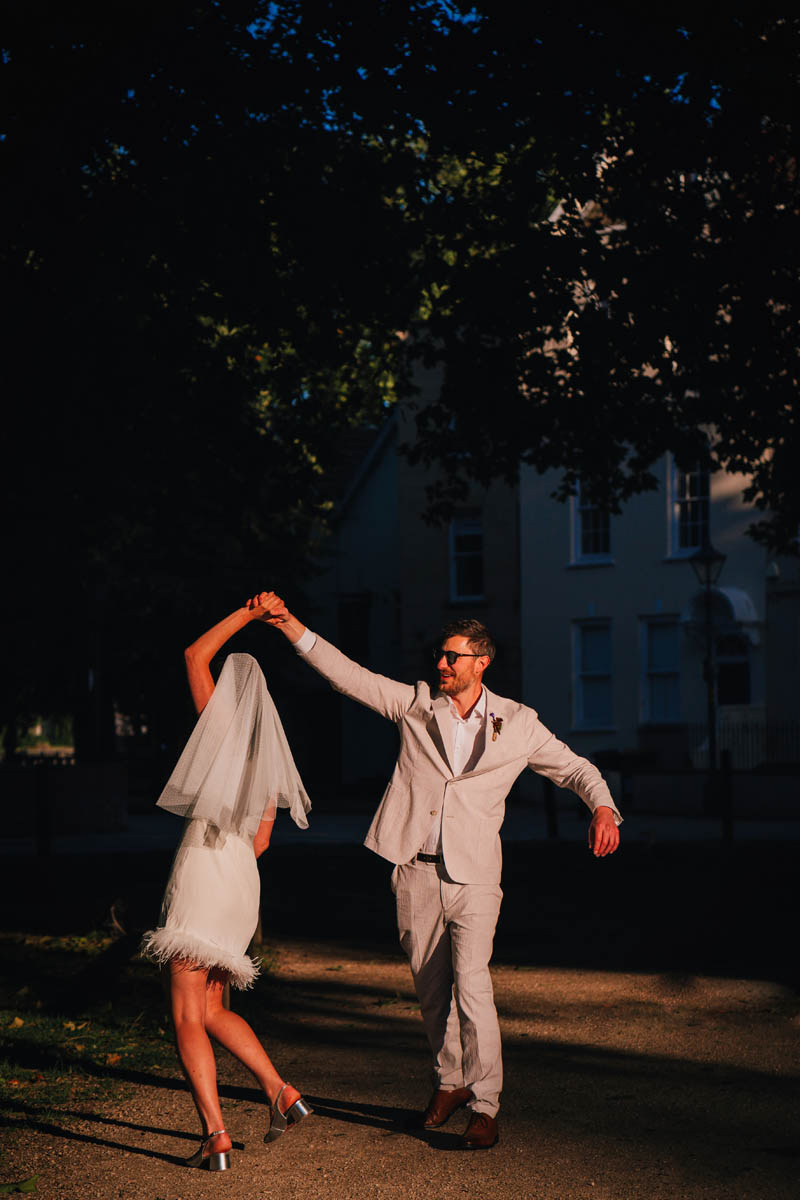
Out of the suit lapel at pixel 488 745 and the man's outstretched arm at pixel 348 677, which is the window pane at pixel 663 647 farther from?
the man's outstretched arm at pixel 348 677

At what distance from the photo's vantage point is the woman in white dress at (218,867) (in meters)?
5.61

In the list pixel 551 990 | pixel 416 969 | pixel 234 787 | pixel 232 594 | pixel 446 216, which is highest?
pixel 446 216

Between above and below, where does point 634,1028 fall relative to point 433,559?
below

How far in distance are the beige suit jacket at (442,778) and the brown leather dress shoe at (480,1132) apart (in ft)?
2.97

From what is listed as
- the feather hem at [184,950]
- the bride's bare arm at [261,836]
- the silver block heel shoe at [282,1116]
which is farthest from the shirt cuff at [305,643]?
the silver block heel shoe at [282,1116]

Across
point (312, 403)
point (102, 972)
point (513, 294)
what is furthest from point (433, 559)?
point (102, 972)

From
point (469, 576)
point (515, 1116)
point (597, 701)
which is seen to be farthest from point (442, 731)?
point (469, 576)

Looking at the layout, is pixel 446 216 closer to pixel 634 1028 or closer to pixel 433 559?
pixel 634 1028

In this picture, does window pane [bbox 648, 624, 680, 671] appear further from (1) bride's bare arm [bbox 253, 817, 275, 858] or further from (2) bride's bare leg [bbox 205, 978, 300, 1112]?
(2) bride's bare leg [bbox 205, 978, 300, 1112]

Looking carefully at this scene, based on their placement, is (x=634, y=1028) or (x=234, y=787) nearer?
(x=234, y=787)

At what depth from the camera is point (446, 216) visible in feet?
45.0

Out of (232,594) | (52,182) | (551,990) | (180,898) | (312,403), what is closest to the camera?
(180,898)

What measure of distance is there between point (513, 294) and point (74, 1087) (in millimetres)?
8187

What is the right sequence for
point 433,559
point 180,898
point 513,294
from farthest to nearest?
1. point 433,559
2. point 513,294
3. point 180,898
